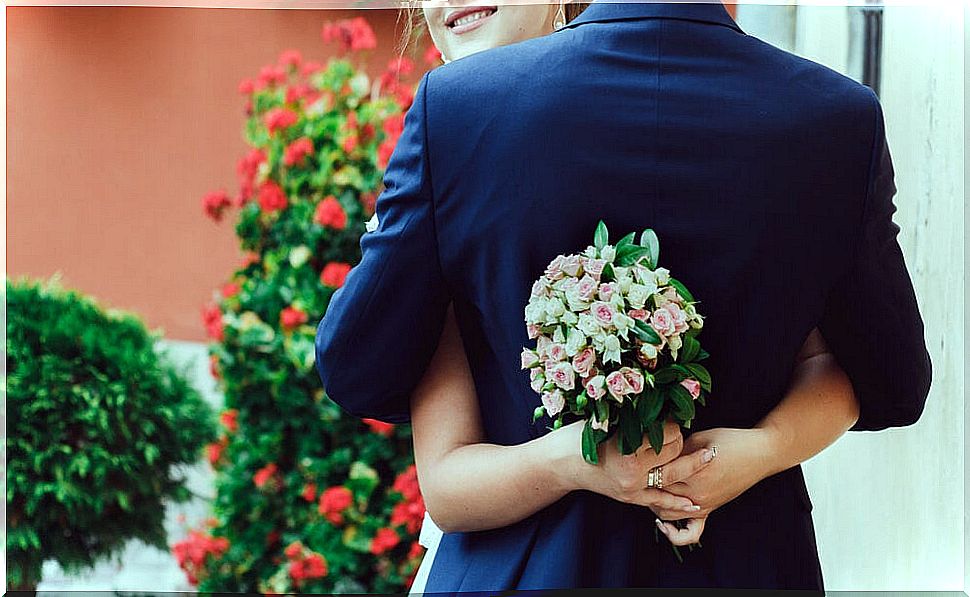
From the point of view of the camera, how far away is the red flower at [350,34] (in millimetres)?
2887

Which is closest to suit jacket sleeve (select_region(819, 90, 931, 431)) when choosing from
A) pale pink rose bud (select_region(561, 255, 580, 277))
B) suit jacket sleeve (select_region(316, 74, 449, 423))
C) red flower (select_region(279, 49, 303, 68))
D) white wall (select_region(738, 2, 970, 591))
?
pale pink rose bud (select_region(561, 255, 580, 277))

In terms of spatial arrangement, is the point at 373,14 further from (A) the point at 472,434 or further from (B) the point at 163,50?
(A) the point at 472,434

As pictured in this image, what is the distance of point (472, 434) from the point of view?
1.21 metres

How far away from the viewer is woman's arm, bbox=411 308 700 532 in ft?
3.70

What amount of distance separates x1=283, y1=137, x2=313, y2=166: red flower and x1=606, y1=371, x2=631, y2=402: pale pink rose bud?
76.3 inches

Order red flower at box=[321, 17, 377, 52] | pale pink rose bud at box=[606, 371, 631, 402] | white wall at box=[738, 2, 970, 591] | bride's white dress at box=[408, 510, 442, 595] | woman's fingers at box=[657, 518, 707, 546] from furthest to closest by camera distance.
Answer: red flower at box=[321, 17, 377, 52], white wall at box=[738, 2, 970, 591], bride's white dress at box=[408, 510, 442, 595], woman's fingers at box=[657, 518, 707, 546], pale pink rose bud at box=[606, 371, 631, 402]

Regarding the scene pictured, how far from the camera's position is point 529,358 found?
108 centimetres

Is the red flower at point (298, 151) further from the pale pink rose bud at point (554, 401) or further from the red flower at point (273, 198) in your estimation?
the pale pink rose bud at point (554, 401)

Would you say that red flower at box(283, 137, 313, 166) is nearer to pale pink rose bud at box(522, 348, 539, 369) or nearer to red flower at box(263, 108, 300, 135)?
red flower at box(263, 108, 300, 135)

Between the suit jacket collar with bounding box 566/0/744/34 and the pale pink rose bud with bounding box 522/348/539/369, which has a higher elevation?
the suit jacket collar with bounding box 566/0/744/34

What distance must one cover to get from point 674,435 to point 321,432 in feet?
6.09

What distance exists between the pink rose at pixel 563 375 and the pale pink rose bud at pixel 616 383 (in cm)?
3

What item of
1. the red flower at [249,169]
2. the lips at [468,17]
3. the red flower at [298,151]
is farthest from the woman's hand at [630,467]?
the red flower at [249,169]

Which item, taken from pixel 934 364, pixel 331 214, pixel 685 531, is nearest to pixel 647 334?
pixel 685 531
